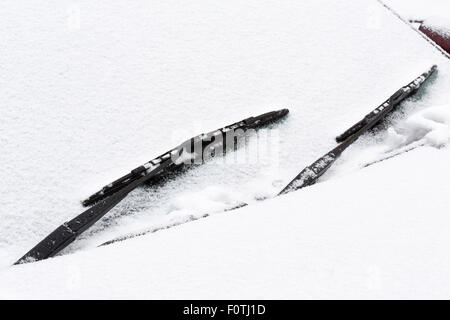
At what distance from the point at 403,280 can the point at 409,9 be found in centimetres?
454

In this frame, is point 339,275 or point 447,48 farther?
point 447,48

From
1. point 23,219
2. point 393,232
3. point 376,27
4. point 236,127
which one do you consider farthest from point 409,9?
point 23,219

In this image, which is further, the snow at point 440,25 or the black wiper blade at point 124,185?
the snow at point 440,25

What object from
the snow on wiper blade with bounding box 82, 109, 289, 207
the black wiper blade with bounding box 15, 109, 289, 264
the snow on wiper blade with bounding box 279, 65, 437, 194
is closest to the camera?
the black wiper blade with bounding box 15, 109, 289, 264

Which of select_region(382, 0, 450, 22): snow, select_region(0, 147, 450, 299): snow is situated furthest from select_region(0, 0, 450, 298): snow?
select_region(382, 0, 450, 22): snow

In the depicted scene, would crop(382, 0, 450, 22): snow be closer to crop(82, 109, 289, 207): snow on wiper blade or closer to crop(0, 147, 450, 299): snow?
crop(82, 109, 289, 207): snow on wiper blade

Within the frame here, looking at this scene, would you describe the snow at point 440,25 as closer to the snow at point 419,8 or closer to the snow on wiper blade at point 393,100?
the snow on wiper blade at point 393,100

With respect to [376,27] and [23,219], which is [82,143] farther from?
[376,27]

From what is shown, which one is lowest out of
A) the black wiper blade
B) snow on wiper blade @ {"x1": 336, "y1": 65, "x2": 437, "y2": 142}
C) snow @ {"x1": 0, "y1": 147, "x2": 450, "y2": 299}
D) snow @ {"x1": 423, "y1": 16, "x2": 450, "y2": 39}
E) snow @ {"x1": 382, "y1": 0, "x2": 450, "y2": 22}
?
snow @ {"x1": 0, "y1": 147, "x2": 450, "y2": 299}

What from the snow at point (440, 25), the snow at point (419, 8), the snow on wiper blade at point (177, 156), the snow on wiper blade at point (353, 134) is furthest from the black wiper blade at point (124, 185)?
the snow at point (419, 8)

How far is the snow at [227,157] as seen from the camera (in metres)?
1.32

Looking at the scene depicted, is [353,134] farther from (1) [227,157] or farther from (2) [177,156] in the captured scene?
(2) [177,156]

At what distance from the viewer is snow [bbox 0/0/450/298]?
1.32 meters
